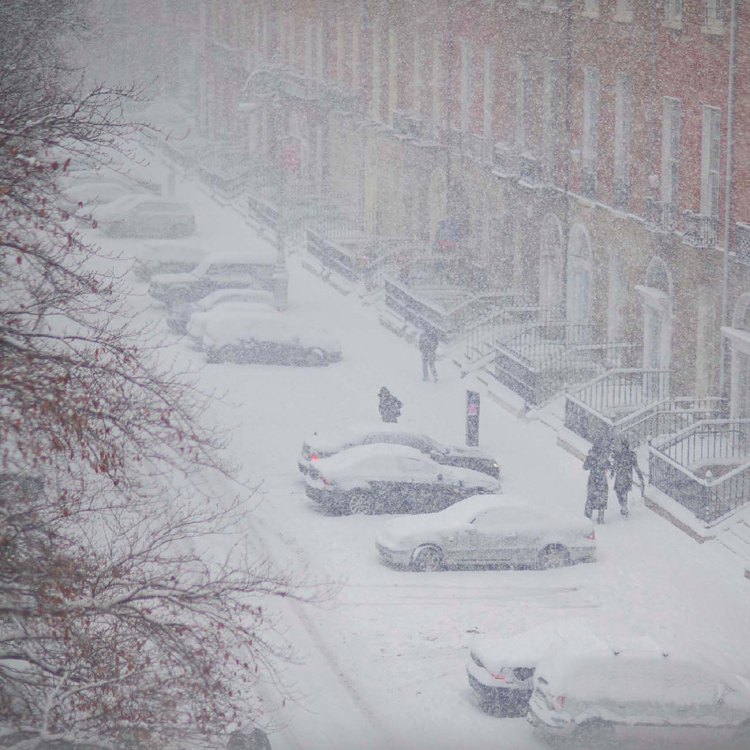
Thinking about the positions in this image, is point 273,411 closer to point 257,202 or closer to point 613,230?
point 613,230

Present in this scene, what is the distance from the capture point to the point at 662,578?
858 inches

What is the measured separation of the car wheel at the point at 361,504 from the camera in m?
24.2

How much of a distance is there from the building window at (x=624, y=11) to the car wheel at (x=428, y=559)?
1491 cm

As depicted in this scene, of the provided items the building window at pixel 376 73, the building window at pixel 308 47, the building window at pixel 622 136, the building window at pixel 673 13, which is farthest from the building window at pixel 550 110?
the building window at pixel 308 47

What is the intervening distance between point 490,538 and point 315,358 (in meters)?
13.8

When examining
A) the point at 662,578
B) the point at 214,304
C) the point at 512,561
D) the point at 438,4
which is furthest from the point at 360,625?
the point at 438,4

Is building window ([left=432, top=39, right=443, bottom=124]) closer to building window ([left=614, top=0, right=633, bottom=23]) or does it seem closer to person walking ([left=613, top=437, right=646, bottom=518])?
building window ([left=614, top=0, right=633, bottom=23])

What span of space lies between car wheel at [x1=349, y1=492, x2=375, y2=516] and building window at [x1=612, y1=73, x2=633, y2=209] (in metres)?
11.2

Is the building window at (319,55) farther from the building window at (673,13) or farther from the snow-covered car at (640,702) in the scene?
the snow-covered car at (640,702)

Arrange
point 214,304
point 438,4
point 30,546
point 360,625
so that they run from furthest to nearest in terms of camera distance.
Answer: point 438,4
point 214,304
point 360,625
point 30,546

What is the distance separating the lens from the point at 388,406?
28.7 metres

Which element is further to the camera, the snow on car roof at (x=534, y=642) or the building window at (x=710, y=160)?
the building window at (x=710, y=160)

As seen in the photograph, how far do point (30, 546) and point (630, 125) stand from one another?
2341cm

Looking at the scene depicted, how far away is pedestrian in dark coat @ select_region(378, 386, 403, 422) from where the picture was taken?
28750 mm
